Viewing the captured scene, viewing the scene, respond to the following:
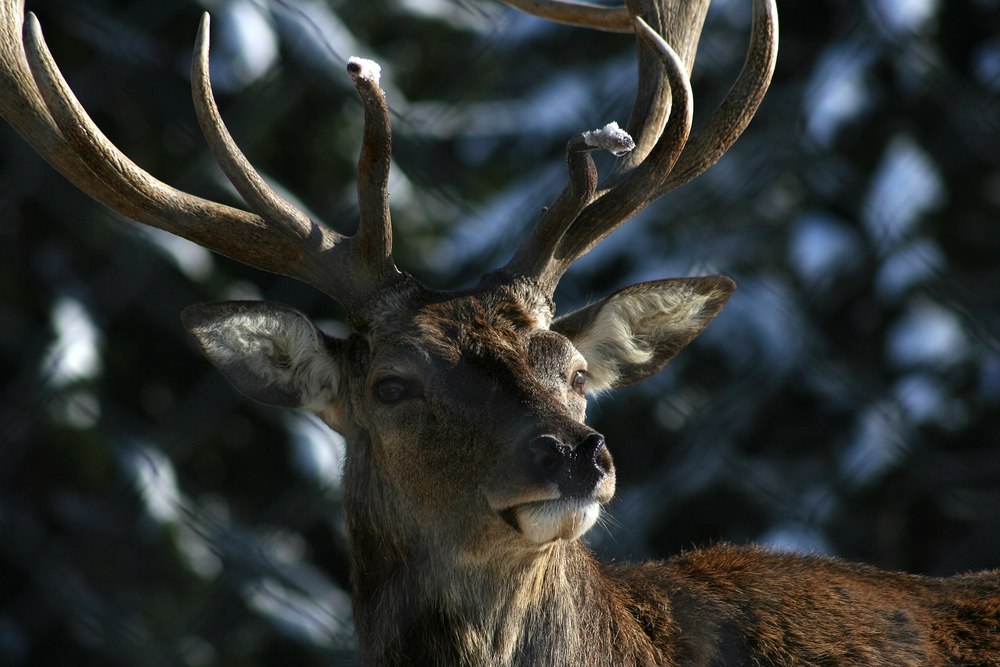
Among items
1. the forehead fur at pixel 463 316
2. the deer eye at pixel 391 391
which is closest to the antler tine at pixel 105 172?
the forehead fur at pixel 463 316

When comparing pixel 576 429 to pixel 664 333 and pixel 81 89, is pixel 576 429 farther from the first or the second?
pixel 81 89

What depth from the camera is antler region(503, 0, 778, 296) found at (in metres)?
1.85

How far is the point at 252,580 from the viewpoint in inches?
113

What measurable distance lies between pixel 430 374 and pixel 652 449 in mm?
1708

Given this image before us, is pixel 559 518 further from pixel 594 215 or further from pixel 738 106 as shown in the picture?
pixel 738 106

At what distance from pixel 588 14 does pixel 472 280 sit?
1039mm

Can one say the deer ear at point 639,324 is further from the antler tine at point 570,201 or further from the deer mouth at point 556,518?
the deer mouth at point 556,518

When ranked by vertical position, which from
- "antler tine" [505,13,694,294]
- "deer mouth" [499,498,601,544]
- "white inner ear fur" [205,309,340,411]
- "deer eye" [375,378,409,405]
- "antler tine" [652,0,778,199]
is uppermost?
"antler tine" [652,0,778,199]

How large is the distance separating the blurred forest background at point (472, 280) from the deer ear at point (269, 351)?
1.01 metres

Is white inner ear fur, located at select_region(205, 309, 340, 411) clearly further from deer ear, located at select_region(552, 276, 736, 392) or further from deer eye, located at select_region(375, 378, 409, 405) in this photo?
deer ear, located at select_region(552, 276, 736, 392)

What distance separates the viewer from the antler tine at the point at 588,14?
233 centimetres

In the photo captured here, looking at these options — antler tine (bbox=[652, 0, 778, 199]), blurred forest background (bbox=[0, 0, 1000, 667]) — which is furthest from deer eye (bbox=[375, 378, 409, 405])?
blurred forest background (bbox=[0, 0, 1000, 667])

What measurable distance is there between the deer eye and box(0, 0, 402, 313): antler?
205 millimetres

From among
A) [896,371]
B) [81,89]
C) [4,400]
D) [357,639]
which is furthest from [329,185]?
[896,371]
